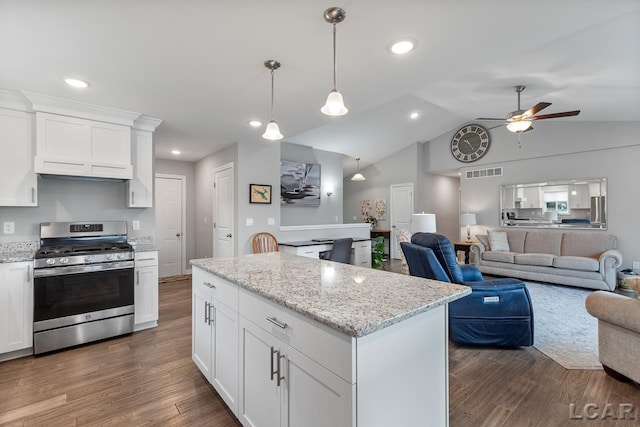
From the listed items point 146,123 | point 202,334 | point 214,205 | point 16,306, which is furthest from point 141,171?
point 202,334

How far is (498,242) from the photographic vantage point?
5.93m

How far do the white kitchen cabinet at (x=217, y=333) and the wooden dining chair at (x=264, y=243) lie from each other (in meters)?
2.29

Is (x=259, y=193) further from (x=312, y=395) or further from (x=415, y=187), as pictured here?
(x=415, y=187)

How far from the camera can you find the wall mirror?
5320mm

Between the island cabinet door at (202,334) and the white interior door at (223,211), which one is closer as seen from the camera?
the island cabinet door at (202,334)

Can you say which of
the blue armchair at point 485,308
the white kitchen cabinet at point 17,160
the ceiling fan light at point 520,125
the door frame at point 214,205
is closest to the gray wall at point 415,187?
the ceiling fan light at point 520,125

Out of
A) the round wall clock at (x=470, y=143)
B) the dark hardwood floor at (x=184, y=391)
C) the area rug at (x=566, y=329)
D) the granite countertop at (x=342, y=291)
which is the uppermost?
the round wall clock at (x=470, y=143)

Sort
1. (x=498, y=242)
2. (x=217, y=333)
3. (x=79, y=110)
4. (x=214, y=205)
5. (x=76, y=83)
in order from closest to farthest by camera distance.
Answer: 1. (x=217, y=333)
2. (x=76, y=83)
3. (x=79, y=110)
4. (x=214, y=205)
5. (x=498, y=242)

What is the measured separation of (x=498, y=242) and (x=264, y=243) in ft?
15.5

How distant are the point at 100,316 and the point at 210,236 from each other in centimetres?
273

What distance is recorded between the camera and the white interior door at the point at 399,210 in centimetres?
795

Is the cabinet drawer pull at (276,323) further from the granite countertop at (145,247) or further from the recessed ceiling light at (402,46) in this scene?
the granite countertop at (145,247)

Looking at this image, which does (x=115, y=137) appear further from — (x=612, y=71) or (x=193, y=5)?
(x=612, y=71)

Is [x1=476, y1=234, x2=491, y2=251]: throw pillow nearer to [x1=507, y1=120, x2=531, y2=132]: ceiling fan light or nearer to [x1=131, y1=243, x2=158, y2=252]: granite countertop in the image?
[x1=507, y1=120, x2=531, y2=132]: ceiling fan light
